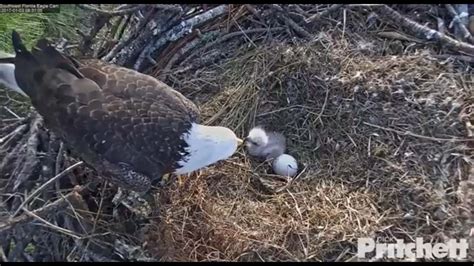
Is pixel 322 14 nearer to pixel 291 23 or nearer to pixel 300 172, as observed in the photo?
pixel 291 23

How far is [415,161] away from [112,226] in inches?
50.4

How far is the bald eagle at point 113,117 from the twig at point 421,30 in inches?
38.9

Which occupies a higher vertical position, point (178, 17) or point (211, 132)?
point (178, 17)

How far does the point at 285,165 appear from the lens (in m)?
2.77

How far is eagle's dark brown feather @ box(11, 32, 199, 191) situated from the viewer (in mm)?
2465

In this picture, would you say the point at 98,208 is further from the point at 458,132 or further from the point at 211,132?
the point at 458,132

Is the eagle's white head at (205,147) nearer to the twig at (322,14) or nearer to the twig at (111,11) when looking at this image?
the twig at (111,11)

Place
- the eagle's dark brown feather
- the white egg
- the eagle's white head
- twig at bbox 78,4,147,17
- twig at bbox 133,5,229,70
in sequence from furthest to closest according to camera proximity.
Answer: twig at bbox 133,5,229,70
twig at bbox 78,4,147,17
the white egg
the eagle's white head
the eagle's dark brown feather

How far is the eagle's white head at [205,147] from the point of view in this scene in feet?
8.55

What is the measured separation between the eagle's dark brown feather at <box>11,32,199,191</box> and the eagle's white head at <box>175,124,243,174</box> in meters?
0.04

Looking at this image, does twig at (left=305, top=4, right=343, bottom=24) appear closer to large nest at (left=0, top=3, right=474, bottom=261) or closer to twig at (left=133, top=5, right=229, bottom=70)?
large nest at (left=0, top=3, right=474, bottom=261)

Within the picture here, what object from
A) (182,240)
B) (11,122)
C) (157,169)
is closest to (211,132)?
(157,169)

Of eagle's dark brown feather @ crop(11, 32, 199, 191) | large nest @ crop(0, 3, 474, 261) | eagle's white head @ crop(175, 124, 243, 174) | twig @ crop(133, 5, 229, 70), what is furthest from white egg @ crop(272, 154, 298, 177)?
twig @ crop(133, 5, 229, 70)

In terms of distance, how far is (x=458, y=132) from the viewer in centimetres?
267
